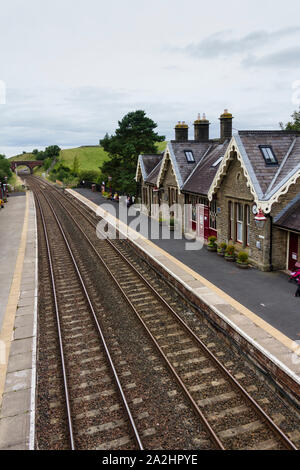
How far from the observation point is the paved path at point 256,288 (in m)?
11.4

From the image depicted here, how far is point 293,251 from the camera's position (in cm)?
1552

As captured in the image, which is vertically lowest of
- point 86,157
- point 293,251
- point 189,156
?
point 293,251

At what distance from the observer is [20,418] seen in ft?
25.8

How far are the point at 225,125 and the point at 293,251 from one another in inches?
541

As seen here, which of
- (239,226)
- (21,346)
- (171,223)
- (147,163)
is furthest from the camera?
(147,163)

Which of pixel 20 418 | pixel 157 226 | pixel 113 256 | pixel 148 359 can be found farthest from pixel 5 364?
pixel 157 226

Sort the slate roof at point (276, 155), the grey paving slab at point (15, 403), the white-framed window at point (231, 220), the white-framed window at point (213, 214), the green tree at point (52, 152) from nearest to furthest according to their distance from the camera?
the grey paving slab at point (15, 403), the slate roof at point (276, 155), the white-framed window at point (231, 220), the white-framed window at point (213, 214), the green tree at point (52, 152)

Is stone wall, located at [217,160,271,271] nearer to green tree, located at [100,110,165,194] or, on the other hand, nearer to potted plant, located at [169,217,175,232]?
potted plant, located at [169,217,175,232]

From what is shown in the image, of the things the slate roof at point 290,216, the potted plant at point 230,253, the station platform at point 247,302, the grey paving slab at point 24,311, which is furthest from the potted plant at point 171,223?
the grey paving slab at point 24,311

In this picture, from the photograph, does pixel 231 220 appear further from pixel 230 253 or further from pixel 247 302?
pixel 247 302

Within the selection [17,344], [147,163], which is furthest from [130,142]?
[17,344]

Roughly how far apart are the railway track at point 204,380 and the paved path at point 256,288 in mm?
2295

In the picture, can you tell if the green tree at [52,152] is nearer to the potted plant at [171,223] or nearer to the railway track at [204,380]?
the potted plant at [171,223]

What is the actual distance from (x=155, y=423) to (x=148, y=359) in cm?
252
